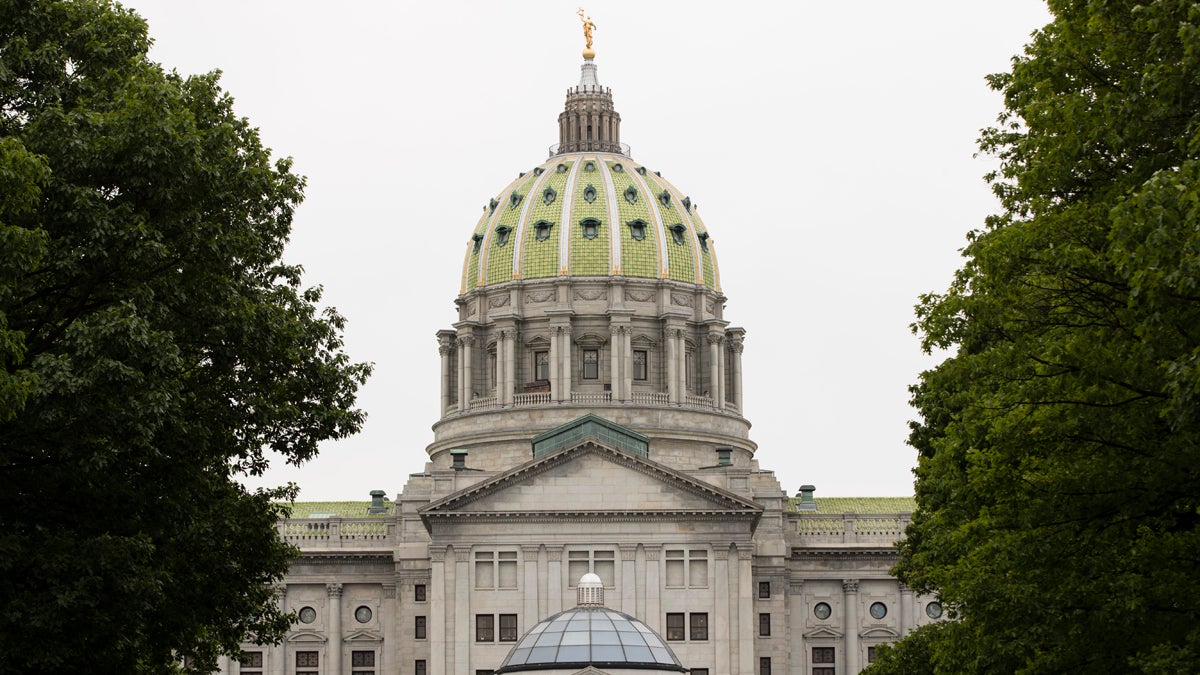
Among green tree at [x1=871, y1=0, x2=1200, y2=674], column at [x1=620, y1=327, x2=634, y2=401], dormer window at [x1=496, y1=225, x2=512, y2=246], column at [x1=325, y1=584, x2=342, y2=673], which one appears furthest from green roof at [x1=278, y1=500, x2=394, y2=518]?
green tree at [x1=871, y1=0, x2=1200, y2=674]

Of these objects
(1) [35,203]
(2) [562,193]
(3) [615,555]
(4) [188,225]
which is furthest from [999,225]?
(2) [562,193]

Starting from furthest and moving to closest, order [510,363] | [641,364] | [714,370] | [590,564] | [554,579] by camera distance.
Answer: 1. [714,370]
2. [641,364]
3. [510,363]
4. [590,564]
5. [554,579]

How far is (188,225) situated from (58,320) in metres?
3.24

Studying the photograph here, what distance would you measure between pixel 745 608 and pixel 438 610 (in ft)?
Result: 54.4

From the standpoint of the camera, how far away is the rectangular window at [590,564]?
114m

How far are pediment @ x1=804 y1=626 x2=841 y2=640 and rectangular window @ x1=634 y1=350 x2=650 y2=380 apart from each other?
68.6ft

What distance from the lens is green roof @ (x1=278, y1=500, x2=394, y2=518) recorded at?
134625 mm

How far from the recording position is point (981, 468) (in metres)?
40.9

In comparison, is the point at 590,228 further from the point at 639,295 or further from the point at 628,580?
the point at 628,580

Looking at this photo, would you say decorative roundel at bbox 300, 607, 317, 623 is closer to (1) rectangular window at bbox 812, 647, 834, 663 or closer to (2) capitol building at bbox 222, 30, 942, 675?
(2) capitol building at bbox 222, 30, 942, 675

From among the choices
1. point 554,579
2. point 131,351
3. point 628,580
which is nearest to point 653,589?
point 628,580

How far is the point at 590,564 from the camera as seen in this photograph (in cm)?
11362

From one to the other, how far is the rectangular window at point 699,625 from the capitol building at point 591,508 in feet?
0.35

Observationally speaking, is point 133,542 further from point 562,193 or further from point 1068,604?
point 562,193
